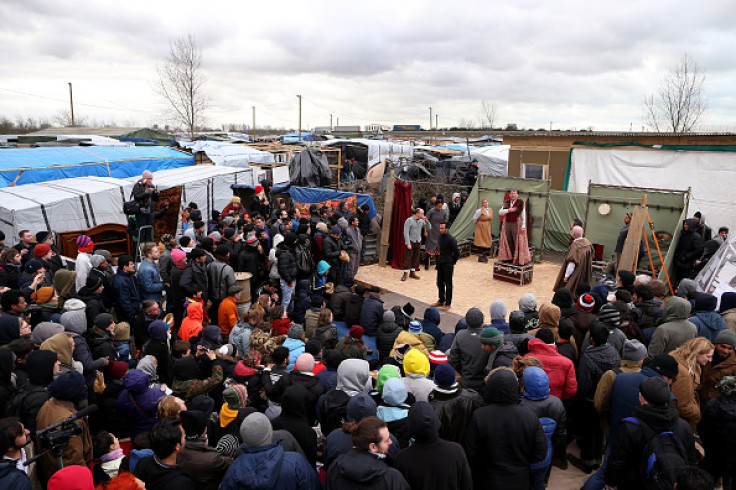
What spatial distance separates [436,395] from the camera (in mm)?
3762

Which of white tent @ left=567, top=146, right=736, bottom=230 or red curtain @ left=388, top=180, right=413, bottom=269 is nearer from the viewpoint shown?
red curtain @ left=388, top=180, right=413, bottom=269

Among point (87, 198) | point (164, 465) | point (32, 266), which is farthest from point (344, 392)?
point (87, 198)

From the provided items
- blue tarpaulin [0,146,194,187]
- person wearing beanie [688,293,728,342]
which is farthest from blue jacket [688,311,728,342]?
blue tarpaulin [0,146,194,187]

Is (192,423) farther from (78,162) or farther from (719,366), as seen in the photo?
(78,162)

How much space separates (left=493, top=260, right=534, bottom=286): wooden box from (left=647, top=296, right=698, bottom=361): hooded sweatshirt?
5.95 metres

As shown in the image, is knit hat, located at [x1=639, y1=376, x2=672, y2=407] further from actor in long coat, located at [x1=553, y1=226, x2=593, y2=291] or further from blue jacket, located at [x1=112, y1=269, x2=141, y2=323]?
blue jacket, located at [x1=112, y1=269, x2=141, y2=323]

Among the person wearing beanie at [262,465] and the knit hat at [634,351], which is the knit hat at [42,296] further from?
the knit hat at [634,351]

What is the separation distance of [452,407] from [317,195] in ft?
35.5

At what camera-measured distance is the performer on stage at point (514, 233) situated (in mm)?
11102

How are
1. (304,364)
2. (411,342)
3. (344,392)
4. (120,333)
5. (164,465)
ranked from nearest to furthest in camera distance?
(164,465) < (344,392) < (304,364) < (120,333) < (411,342)

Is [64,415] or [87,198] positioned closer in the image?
[64,415]

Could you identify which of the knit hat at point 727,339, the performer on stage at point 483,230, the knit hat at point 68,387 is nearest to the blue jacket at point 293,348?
the knit hat at point 68,387

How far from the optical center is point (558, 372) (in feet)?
14.4

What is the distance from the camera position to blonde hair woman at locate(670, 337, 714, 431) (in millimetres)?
4078
